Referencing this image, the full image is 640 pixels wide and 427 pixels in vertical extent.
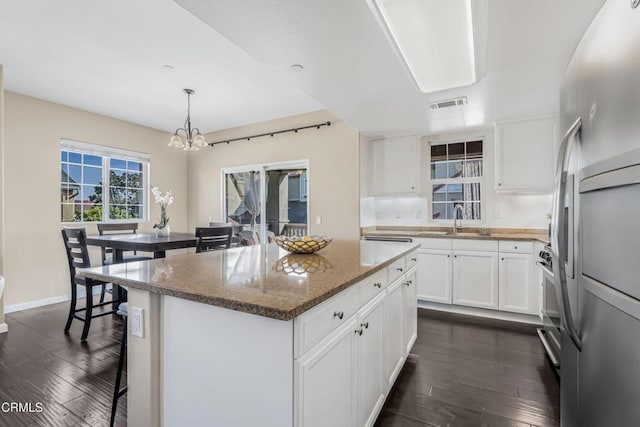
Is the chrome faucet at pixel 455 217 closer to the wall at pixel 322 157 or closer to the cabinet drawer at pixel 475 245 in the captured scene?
the cabinet drawer at pixel 475 245

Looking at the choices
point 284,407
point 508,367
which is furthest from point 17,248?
point 508,367

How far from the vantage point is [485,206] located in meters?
4.11

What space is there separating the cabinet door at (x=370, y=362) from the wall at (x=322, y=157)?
2.57 metres

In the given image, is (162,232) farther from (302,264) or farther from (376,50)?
(376,50)

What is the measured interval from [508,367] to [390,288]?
4.49 ft

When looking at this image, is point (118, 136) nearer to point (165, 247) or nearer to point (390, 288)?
point (165, 247)

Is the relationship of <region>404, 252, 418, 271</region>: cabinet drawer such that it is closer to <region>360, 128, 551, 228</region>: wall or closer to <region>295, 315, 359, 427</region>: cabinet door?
<region>295, 315, 359, 427</region>: cabinet door

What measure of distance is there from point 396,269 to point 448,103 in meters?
2.03

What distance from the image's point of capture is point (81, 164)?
4441mm

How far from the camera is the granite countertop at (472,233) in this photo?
349 cm

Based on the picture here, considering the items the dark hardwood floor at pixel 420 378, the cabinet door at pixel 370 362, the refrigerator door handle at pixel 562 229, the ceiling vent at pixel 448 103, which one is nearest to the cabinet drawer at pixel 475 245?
the dark hardwood floor at pixel 420 378

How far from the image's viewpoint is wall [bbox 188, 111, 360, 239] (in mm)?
4305

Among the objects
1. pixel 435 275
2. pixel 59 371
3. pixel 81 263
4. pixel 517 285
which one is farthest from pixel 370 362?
pixel 81 263

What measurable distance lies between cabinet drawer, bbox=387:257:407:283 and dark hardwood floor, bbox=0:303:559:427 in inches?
31.0
